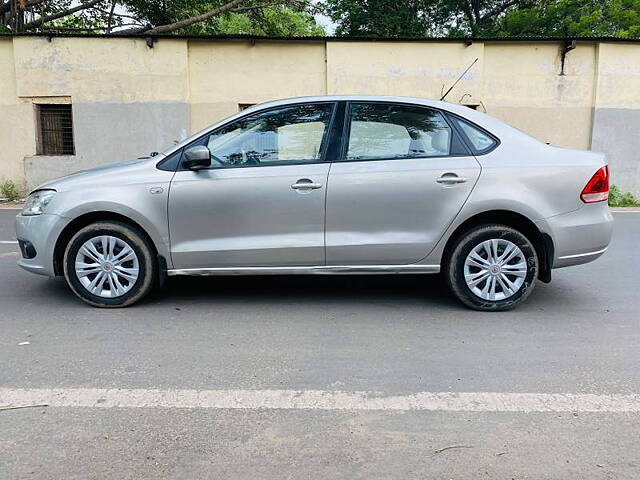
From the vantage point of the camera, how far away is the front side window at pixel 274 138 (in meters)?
4.71

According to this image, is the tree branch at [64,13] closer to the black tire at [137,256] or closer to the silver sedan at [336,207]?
the silver sedan at [336,207]

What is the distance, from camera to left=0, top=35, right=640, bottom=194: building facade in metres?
12.9

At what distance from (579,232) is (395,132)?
175 cm

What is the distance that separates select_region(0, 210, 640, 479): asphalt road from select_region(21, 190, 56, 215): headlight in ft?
2.79

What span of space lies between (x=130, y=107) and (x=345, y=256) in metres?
10.1

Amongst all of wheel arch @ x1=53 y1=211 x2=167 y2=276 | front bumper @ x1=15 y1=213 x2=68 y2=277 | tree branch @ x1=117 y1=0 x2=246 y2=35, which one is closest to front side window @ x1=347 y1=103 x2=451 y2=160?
wheel arch @ x1=53 y1=211 x2=167 y2=276

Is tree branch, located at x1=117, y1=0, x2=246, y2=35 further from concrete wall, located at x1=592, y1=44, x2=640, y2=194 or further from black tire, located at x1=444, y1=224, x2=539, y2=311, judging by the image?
black tire, located at x1=444, y1=224, x2=539, y2=311

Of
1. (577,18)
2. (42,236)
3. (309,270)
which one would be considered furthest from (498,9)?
(42,236)

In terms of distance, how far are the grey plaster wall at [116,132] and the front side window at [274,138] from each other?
28.9ft

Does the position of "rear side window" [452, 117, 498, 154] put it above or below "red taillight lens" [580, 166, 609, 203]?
above

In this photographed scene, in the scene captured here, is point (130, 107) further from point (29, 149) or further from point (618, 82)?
point (618, 82)

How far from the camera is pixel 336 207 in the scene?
15.1 feet

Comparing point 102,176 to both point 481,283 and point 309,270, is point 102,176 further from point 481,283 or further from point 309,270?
point 481,283

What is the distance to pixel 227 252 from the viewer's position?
15.4 ft
